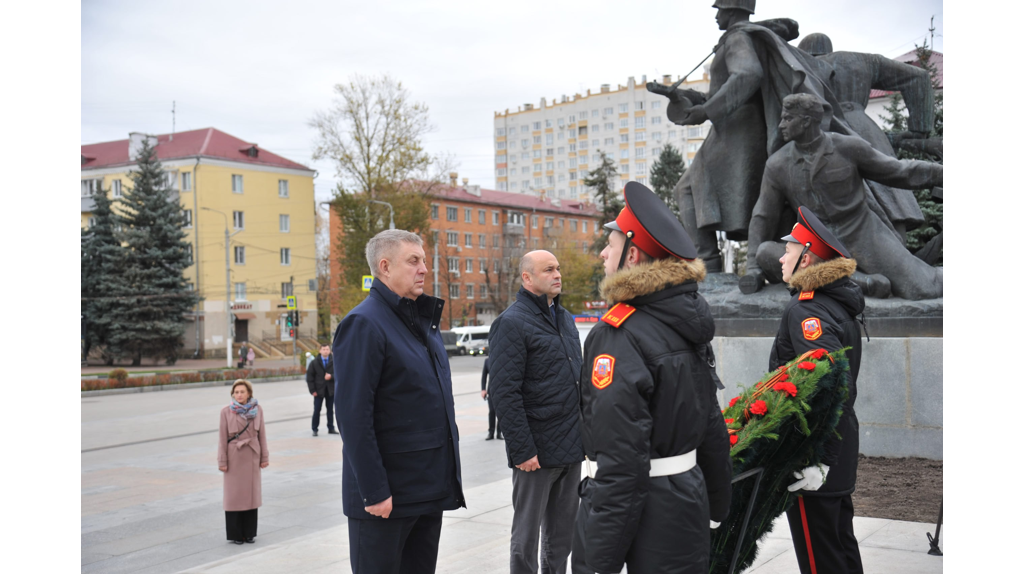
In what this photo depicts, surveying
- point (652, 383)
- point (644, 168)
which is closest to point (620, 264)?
point (652, 383)

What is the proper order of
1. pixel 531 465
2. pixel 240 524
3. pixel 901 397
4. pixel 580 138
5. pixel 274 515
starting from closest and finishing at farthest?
1. pixel 531 465
2. pixel 240 524
3. pixel 901 397
4. pixel 274 515
5. pixel 580 138

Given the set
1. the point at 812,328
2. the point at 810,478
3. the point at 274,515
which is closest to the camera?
the point at 810,478

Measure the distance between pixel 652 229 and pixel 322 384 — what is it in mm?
12858

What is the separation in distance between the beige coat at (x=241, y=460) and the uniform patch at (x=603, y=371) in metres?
5.05

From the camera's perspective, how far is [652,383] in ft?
9.12

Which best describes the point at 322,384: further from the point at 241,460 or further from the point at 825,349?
the point at 825,349

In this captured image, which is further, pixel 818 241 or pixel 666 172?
pixel 666 172

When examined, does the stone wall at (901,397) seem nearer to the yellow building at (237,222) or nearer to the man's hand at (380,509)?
the man's hand at (380,509)

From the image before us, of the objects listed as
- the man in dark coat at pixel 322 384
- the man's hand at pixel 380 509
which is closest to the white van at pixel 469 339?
the man in dark coat at pixel 322 384

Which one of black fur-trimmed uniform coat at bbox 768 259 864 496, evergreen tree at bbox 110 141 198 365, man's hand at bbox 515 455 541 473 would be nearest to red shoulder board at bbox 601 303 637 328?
black fur-trimmed uniform coat at bbox 768 259 864 496

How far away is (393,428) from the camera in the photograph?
359 cm

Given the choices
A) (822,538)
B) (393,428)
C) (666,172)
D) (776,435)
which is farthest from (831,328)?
(666,172)

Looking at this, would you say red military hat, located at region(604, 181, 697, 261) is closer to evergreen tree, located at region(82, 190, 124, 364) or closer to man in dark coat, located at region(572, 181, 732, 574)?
man in dark coat, located at region(572, 181, 732, 574)

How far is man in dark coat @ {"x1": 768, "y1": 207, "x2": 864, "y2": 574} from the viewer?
409cm
